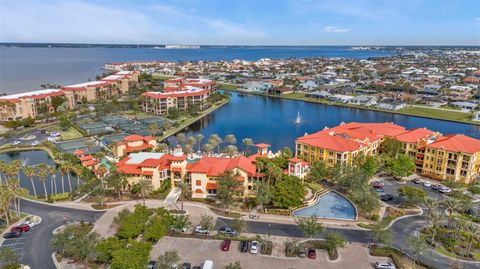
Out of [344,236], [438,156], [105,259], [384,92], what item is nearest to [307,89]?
[384,92]

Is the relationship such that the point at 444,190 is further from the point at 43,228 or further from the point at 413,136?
the point at 43,228

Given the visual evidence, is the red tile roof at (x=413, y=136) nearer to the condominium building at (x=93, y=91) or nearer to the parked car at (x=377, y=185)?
the parked car at (x=377, y=185)

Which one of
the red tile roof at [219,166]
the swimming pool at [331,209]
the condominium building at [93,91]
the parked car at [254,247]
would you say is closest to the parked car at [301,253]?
the parked car at [254,247]

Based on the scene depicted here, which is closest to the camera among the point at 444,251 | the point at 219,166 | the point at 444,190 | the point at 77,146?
the point at 444,251

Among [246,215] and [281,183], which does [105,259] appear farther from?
[281,183]

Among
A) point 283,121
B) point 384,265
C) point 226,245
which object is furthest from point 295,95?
point 384,265
